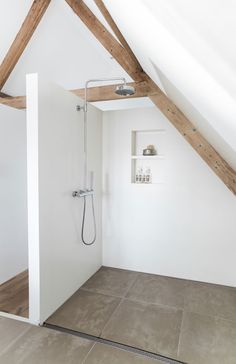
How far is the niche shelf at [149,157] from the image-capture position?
3314 millimetres

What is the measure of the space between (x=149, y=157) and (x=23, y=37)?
212cm

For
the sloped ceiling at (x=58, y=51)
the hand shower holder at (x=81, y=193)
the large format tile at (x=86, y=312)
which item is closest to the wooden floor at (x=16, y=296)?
the large format tile at (x=86, y=312)

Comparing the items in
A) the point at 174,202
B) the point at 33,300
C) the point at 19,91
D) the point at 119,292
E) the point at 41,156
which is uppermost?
the point at 19,91

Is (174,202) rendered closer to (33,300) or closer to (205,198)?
(205,198)

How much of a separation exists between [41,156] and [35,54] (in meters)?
1.71

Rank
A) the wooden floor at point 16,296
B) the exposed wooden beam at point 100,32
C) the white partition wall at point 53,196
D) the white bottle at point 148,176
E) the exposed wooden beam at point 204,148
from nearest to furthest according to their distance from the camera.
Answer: the white partition wall at point 53,196, the wooden floor at point 16,296, the exposed wooden beam at point 100,32, the exposed wooden beam at point 204,148, the white bottle at point 148,176

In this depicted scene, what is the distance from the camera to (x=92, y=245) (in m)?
3.23

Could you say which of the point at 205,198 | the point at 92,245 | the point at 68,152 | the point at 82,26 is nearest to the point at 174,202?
the point at 205,198

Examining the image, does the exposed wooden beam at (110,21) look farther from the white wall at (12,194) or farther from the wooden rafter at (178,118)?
the white wall at (12,194)

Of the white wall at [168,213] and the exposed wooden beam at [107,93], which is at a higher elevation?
the exposed wooden beam at [107,93]

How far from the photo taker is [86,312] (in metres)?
2.37

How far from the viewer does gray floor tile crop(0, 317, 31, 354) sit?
1.93 metres

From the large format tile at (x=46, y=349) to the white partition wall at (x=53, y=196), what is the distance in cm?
18

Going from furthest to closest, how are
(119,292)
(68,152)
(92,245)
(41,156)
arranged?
(92,245), (119,292), (68,152), (41,156)
